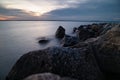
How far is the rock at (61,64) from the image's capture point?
5.93m

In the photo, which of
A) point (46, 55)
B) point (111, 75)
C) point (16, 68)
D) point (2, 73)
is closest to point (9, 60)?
point (2, 73)

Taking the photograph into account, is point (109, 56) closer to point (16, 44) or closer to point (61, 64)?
point (61, 64)

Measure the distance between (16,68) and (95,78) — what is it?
2982 millimetres

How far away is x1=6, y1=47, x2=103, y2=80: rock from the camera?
593 centimetres

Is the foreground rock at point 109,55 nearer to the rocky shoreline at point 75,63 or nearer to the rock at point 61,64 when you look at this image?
the rocky shoreline at point 75,63

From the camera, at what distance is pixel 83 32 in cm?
1733

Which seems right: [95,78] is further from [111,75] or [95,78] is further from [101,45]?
[101,45]

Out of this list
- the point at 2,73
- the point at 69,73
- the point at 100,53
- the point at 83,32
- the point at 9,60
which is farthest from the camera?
the point at 83,32

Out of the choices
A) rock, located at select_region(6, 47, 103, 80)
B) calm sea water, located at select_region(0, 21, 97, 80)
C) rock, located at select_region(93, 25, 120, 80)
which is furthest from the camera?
calm sea water, located at select_region(0, 21, 97, 80)

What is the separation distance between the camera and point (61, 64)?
604 cm

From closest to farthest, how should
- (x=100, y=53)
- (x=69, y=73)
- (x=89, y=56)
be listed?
(x=69, y=73)
(x=89, y=56)
(x=100, y=53)

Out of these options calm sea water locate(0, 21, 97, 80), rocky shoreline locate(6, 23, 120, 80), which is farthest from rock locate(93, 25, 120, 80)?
calm sea water locate(0, 21, 97, 80)

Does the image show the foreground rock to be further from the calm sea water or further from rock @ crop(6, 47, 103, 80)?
the calm sea water

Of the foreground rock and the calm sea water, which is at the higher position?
the foreground rock
